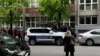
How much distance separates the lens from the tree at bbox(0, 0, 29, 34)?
35.5 metres

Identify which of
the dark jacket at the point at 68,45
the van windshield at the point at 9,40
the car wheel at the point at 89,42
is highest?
the van windshield at the point at 9,40

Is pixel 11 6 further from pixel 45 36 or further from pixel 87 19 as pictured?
pixel 87 19

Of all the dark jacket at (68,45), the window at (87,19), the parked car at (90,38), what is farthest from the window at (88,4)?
the dark jacket at (68,45)

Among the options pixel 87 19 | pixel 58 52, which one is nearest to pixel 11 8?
pixel 87 19

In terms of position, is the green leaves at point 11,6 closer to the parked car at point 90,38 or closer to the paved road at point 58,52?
the parked car at point 90,38

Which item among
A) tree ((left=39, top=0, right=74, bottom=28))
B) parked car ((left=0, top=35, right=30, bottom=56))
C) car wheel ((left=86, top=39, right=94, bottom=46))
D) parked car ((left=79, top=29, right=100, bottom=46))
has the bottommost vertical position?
car wheel ((left=86, top=39, right=94, bottom=46))

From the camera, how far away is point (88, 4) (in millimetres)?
44375

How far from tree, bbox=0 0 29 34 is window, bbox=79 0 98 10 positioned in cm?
1058

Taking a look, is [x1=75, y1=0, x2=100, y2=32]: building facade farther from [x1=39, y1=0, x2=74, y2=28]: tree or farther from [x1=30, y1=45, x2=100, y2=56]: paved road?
[x1=30, y1=45, x2=100, y2=56]: paved road

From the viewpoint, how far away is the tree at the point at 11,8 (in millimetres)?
35531

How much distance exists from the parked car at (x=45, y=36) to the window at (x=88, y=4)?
14.5 meters

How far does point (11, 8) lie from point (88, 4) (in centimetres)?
1318

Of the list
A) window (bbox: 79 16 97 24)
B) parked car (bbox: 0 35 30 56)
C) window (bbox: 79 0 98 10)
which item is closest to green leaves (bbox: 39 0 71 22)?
window (bbox: 79 0 98 10)

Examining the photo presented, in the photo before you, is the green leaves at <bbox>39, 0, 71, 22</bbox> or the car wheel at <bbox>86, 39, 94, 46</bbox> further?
the green leaves at <bbox>39, 0, 71, 22</bbox>
